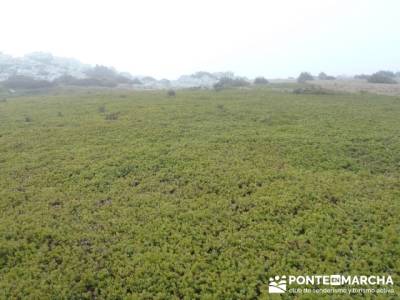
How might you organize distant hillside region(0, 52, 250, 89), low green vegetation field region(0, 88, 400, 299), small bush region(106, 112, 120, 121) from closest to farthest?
1. low green vegetation field region(0, 88, 400, 299)
2. small bush region(106, 112, 120, 121)
3. distant hillside region(0, 52, 250, 89)

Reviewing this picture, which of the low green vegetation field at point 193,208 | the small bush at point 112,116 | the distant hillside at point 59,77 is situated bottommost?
the low green vegetation field at point 193,208

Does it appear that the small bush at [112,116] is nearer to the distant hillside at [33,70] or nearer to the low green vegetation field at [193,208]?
the low green vegetation field at [193,208]

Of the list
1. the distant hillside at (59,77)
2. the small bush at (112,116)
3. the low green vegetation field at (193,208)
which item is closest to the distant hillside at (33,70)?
the distant hillside at (59,77)

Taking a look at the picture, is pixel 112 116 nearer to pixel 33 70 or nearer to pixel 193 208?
pixel 193 208

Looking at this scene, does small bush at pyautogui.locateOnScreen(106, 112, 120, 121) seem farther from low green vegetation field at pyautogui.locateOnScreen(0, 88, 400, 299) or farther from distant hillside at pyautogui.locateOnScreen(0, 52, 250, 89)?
distant hillside at pyautogui.locateOnScreen(0, 52, 250, 89)

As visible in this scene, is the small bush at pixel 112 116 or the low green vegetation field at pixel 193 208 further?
the small bush at pixel 112 116

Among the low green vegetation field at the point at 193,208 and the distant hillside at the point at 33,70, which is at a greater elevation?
the distant hillside at the point at 33,70

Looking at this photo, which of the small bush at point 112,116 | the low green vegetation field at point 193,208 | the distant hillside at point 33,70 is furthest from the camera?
the distant hillside at point 33,70

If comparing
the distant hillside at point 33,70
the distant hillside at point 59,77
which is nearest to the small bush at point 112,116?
the distant hillside at point 59,77

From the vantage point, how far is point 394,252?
10.5 meters

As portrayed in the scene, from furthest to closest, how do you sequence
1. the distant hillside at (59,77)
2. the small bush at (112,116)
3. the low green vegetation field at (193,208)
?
the distant hillside at (59,77) < the small bush at (112,116) < the low green vegetation field at (193,208)

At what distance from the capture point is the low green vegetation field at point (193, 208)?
991 cm

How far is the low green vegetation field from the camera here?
32.5ft

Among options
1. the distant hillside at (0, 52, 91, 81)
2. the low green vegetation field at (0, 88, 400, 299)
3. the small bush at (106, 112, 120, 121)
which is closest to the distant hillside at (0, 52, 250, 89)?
the distant hillside at (0, 52, 91, 81)
